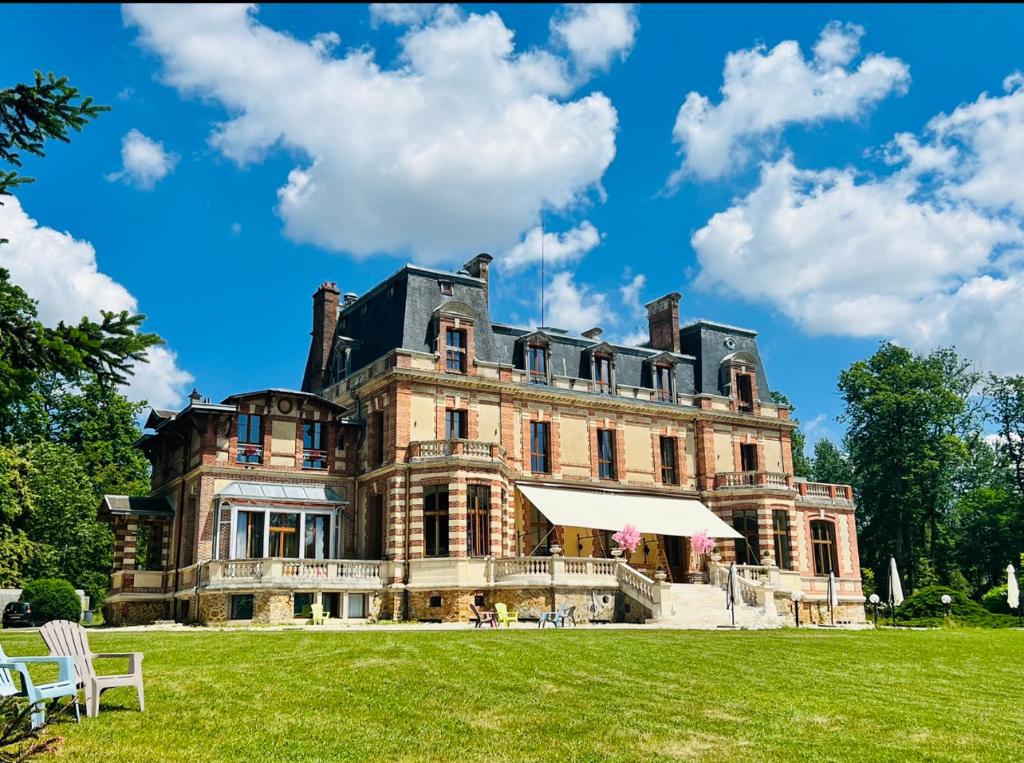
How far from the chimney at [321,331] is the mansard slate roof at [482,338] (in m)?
0.44

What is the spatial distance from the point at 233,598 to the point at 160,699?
18091 mm

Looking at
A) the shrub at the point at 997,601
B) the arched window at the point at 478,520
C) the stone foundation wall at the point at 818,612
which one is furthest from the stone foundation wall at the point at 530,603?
the shrub at the point at 997,601

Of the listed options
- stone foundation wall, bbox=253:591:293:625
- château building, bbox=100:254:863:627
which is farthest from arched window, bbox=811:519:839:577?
stone foundation wall, bbox=253:591:293:625

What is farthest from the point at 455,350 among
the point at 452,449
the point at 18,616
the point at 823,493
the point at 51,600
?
the point at 823,493

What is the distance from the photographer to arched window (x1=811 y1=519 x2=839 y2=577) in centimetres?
3869

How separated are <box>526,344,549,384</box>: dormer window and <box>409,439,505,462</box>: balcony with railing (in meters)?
4.81

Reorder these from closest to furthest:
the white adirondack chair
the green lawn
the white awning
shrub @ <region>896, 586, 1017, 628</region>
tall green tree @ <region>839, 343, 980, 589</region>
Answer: the green lawn
the white adirondack chair
the white awning
shrub @ <region>896, 586, 1017, 628</region>
tall green tree @ <region>839, 343, 980, 589</region>

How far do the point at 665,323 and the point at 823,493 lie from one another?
937 cm

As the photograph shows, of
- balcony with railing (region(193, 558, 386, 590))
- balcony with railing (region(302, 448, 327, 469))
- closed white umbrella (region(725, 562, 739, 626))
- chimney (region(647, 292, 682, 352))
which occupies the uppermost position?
chimney (region(647, 292, 682, 352))

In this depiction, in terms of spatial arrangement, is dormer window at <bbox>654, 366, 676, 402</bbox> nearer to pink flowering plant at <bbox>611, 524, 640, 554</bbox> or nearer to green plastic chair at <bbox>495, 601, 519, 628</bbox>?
pink flowering plant at <bbox>611, 524, 640, 554</bbox>

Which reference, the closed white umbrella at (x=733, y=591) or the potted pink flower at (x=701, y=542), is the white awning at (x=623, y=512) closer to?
the potted pink flower at (x=701, y=542)

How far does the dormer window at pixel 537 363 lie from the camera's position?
3500cm

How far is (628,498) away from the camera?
114 ft

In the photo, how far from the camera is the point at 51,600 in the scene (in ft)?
96.8
